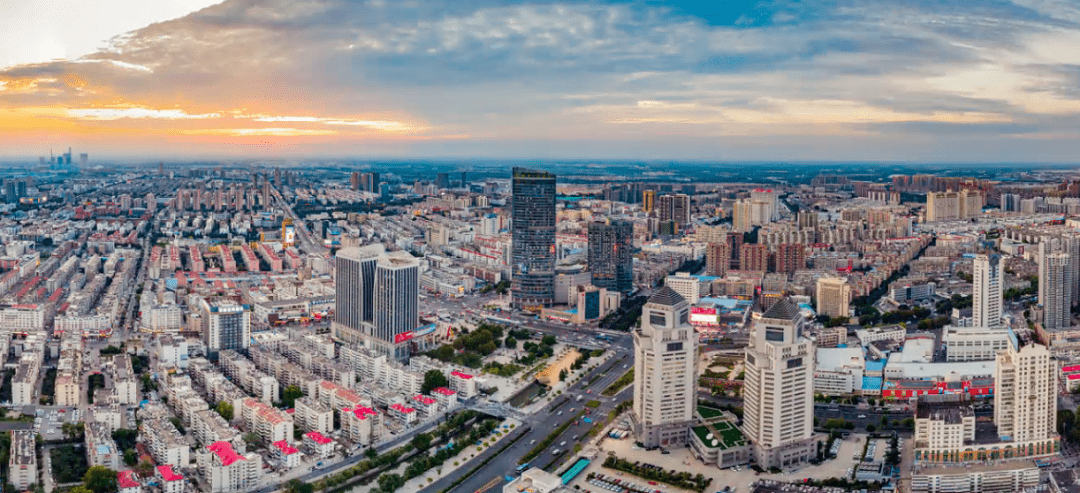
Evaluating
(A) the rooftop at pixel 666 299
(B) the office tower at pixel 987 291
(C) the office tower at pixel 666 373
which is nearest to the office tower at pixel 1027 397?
(C) the office tower at pixel 666 373

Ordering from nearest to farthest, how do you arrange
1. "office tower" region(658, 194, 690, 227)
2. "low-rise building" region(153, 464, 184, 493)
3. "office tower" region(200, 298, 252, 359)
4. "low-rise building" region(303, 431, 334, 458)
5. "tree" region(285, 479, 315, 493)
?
1. "low-rise building" region(153, 464, 184, 493)
2. "tree" region(285, 479, 315, 493)
3. "low-rise building" region(303, 431, 334, 458)
4. "office tower" region(200, 298, 252, 359)
5. "office tower" region(658, 194, 690, 227)

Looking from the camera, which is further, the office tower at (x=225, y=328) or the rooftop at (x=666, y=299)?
the office tower at (x=225, y=328)

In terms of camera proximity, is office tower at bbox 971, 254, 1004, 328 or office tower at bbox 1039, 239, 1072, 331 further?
office tower at bbox 1039, 239, 1072, 331

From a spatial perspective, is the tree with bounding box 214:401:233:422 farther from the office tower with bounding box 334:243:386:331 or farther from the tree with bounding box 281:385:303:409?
the office tower with bounding box 334:243:386:331

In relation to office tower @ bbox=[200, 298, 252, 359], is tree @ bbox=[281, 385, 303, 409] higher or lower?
lower

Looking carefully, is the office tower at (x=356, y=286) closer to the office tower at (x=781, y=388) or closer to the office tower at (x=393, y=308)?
the office tower at (x=393, y=308)

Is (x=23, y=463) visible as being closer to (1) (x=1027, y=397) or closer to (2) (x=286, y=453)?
(2) (x=286, y=453)

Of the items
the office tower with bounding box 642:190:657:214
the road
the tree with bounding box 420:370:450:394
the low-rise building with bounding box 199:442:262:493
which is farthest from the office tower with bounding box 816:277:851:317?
the office tower with bounding box 642:190:657:214
